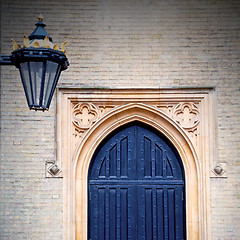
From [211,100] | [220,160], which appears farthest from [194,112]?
[220,160]

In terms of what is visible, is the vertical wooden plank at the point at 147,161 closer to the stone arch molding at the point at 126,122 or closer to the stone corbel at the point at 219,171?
the stone arch molding at the point at 126,122

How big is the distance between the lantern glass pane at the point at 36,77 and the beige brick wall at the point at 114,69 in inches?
150

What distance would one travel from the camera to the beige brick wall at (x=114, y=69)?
809cm

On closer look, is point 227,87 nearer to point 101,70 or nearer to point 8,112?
point 101,70

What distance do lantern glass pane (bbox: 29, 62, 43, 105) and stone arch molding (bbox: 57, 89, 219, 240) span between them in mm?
3796

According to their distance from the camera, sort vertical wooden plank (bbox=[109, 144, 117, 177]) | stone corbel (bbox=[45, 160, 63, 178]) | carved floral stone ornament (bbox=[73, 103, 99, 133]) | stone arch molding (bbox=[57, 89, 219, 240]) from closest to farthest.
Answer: stone corbel (bbox=[45, 160, 63, 178]) < stone arch molding (bbox=[57, 89, 219, 240]) < carved floral stone ornament (bbox=[73, 103, 99, 133]) < vertical wooden plank (bbox=[109, 144, 117, 177])

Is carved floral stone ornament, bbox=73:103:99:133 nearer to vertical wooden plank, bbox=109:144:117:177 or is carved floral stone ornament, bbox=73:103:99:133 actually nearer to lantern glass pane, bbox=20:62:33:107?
vertical wooden plank, bbox=109:144:117:177

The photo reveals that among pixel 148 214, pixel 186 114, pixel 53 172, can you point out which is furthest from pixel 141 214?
pixel 186 114

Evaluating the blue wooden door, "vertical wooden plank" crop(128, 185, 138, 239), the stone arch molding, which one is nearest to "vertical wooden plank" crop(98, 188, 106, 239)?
the blue wooden door

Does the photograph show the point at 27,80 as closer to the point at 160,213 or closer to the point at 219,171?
the point at 219,171

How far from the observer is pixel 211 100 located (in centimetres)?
829

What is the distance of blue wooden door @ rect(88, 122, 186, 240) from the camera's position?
8367mm

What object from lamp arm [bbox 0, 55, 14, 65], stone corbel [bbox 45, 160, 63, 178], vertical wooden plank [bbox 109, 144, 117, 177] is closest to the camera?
lamp arm [bbox 0, 55, 14, 65]

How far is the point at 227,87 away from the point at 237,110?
394 millimetres
